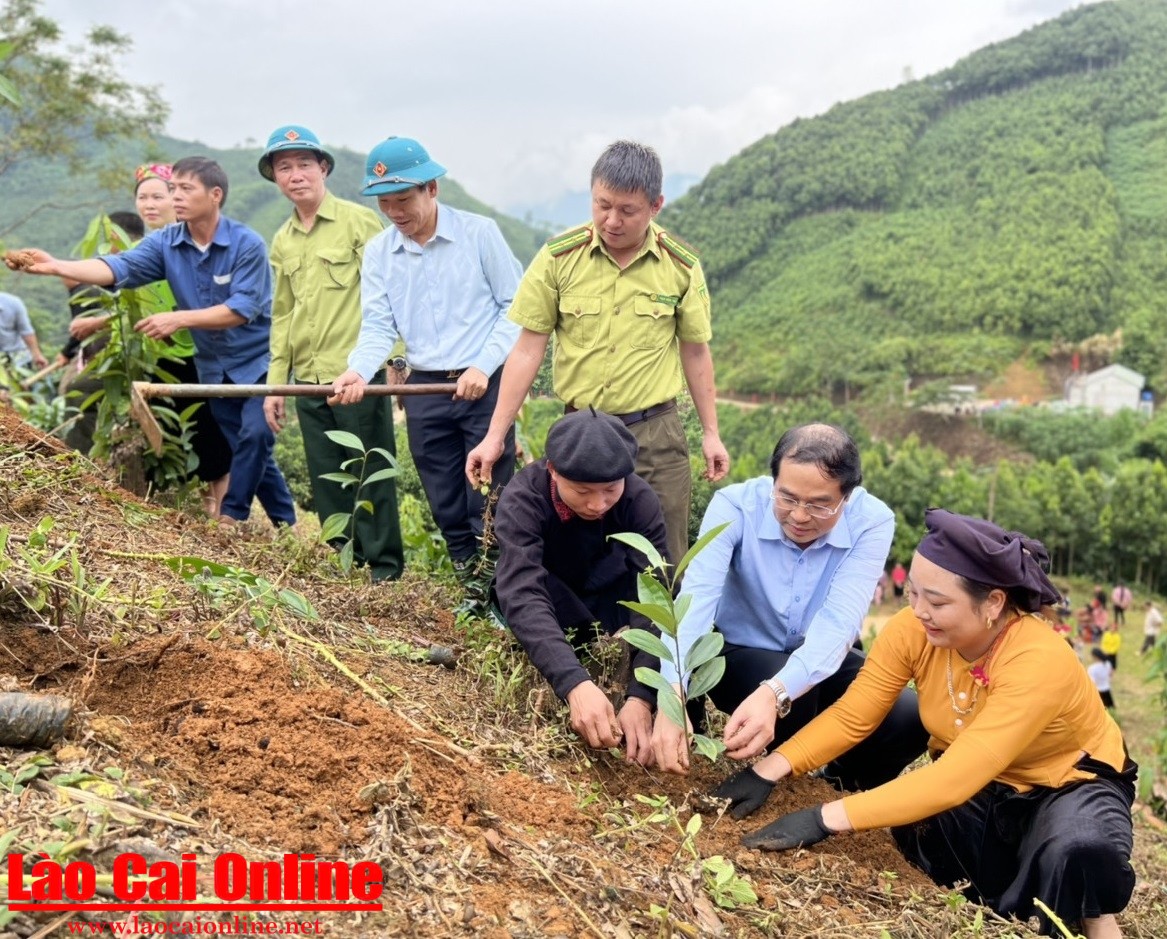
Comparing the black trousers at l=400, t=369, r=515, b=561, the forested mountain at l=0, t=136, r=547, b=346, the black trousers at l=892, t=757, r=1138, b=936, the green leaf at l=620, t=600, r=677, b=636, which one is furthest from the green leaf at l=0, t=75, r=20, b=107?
Result: the forested mountain at l=0, t=136, r=547, b=346

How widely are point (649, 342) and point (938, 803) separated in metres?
1.84

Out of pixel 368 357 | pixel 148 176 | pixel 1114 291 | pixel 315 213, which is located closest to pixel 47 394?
pixel 148 176

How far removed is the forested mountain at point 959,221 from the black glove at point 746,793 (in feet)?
196

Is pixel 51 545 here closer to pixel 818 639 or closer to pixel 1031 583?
pixel 818 639

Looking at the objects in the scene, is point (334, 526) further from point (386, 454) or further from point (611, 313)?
point (611, 313)

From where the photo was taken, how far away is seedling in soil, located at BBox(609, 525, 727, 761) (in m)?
2.26

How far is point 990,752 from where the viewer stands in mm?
2334

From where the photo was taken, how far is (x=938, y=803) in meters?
2.34

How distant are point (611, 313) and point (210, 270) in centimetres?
202

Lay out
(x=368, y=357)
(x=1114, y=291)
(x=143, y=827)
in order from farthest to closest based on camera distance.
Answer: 1. (x=1114, y=291)
2. (x=368, y=357)
3. (x=143, y=827)

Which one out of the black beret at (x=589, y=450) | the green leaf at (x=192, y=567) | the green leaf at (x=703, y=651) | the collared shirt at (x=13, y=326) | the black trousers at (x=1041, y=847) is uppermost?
the collared shirt at (x=13, y=326)

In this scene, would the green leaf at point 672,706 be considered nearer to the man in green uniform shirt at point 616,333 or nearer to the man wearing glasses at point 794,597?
the man wearing glasses at point 794,597

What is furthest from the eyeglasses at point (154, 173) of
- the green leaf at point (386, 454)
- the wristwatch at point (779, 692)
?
the wristwatch at point (779, 692)

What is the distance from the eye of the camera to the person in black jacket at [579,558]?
252 cm
